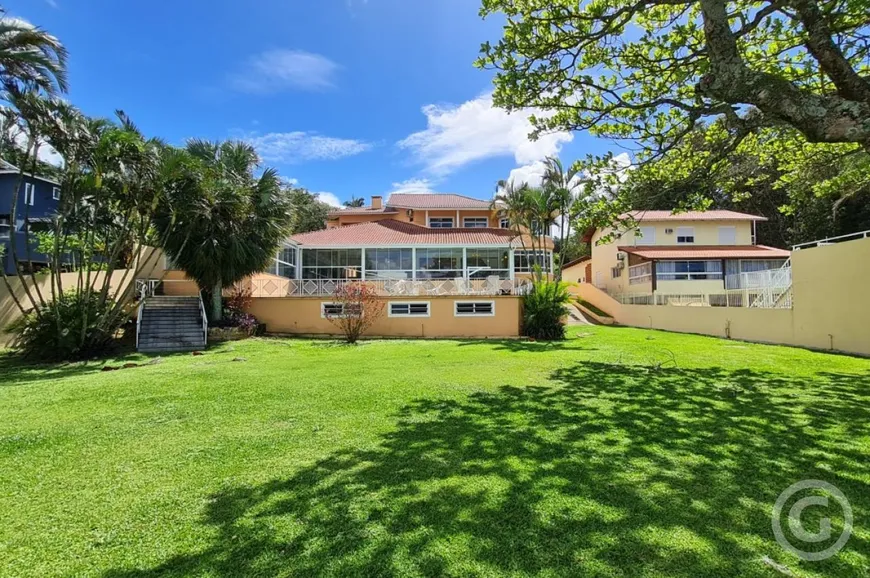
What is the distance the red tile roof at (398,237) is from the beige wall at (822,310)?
12.2 m

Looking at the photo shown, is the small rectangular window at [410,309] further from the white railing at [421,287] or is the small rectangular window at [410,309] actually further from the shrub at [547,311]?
the shrub at [547,311]

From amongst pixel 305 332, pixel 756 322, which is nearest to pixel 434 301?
pixel 305 332

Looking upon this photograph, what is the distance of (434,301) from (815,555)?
18359mm

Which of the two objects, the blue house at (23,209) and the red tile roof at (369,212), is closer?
the blue house at (23,209)

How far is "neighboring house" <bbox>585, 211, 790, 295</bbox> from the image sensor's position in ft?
96.5

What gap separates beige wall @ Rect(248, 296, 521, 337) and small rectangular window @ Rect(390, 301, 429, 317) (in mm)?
163

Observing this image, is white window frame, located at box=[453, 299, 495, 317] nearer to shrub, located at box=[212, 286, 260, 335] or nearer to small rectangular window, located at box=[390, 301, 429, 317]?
small rectangular window, located at box=[390, 301, 429, 317]

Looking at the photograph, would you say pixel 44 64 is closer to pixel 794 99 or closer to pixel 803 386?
pixel 794 99

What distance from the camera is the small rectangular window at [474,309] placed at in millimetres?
20656

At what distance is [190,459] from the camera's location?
15.6 ft

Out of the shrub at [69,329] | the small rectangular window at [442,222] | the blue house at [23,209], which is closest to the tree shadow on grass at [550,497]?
the shrub at [69,329]

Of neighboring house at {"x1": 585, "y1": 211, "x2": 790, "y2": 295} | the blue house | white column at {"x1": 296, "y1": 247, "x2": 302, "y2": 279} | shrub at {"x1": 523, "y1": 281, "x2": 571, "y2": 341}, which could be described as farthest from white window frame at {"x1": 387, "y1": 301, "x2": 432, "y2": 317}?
the blue house

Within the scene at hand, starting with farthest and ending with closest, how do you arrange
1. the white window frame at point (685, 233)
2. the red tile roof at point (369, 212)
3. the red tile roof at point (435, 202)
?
the red tile roof at point (369, 212)
the red tile roof at point (435, 202)
the white window frame at point (685, 233)

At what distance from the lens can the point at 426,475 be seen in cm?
414
